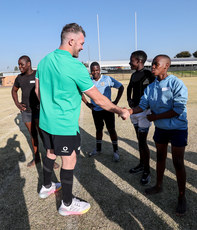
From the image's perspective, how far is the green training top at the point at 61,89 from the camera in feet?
6.62

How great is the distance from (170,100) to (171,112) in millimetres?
169

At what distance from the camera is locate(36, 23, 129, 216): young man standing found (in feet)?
6.68

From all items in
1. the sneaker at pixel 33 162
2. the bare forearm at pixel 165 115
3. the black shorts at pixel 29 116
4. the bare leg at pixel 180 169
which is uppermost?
the bare forearm at pixel 165 115

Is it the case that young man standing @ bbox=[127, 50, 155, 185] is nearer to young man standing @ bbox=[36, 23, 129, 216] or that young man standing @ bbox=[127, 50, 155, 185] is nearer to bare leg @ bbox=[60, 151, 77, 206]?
young man standing @ bbox=[36, 23, 129, 216]

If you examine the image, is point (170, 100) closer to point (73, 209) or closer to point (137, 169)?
point (137, 169)

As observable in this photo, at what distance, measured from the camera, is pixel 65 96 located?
2.11 metres

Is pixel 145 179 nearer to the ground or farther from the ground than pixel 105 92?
nearer to the ground

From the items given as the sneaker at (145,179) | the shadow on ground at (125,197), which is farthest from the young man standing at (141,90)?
the shadow on ground at (125,197)

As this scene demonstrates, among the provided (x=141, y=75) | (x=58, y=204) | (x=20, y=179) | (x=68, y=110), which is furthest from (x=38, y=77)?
(x=20, y=179)

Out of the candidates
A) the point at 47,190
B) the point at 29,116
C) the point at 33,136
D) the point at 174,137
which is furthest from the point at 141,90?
A: the point at 33,136

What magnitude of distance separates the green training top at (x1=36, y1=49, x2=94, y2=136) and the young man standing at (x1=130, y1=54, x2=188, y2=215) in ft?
3.19

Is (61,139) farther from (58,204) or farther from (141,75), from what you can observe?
(141,75)

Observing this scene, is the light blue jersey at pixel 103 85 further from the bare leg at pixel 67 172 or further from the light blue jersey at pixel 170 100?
the bare leg at pixel 67 172

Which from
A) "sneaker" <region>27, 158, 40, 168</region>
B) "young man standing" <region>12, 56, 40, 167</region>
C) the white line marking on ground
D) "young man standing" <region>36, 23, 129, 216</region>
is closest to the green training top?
"young man standing" <region>36, 23, 129, 216</region>
